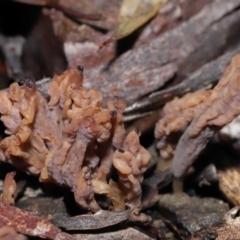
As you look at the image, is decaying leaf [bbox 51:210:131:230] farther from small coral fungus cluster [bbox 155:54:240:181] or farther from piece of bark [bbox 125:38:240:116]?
piece of bark [bbox 125:38:240:116]

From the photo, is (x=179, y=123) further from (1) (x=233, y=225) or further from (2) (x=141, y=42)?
(2) (x=141, y=42)

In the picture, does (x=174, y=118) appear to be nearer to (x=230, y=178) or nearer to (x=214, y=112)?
(x=214, y=112)

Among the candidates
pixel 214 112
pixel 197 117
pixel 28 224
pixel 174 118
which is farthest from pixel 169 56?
pixel 28 224

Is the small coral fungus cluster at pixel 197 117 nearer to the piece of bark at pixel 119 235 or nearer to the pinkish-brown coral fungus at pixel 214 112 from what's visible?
the pinkish-brown coral fungus at pixel 214 112

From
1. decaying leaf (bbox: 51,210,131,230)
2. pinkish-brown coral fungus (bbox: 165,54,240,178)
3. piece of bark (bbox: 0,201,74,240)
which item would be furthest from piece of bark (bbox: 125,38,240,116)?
piece of bark (bbox: 0,201,74,240)

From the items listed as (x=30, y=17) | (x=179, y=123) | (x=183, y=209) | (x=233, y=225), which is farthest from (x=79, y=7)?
(x=233, y=225)

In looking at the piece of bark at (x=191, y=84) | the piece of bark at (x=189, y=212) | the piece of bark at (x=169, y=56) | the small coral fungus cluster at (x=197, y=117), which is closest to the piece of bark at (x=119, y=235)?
the piece of bark at (x=189, y=212)
